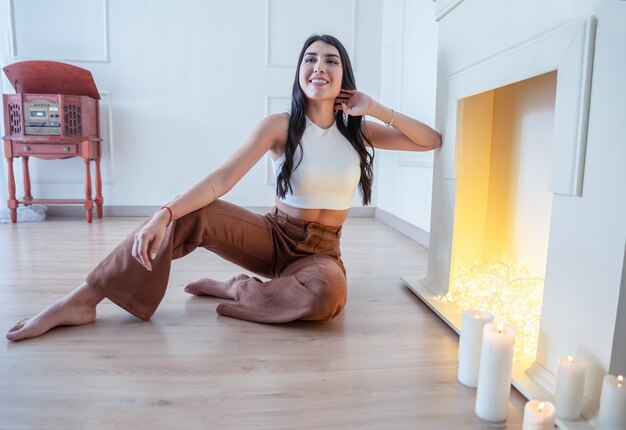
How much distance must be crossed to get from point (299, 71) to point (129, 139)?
2380 mm

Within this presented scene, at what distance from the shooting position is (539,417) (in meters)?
0.72

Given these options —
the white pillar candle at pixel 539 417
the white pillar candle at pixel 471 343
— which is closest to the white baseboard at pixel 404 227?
the white pillar candle at pixel 471 343

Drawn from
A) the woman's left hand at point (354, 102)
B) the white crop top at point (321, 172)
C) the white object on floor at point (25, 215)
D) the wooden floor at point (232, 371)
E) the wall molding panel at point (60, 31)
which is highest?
the wall molding panel at point (60, 31)

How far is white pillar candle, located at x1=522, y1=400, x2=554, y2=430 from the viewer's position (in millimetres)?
721

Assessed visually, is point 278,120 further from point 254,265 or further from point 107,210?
point 107,210

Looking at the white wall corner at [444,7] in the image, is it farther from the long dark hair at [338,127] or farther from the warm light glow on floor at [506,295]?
the warm light glow on floor at [506,295]

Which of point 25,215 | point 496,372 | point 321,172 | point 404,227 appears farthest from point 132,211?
point 496,372

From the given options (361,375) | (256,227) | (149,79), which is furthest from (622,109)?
(149,79)

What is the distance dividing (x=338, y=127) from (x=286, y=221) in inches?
14.8

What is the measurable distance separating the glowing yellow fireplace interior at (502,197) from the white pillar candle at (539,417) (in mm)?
464

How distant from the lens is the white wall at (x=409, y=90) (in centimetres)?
243

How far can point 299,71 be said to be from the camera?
57.4 inches

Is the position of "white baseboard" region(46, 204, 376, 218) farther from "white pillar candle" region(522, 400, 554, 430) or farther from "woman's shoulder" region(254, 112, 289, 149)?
"white pillar candle" region(522, 400, 554, 430)

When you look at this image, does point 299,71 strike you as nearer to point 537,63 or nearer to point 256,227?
point 256,227
